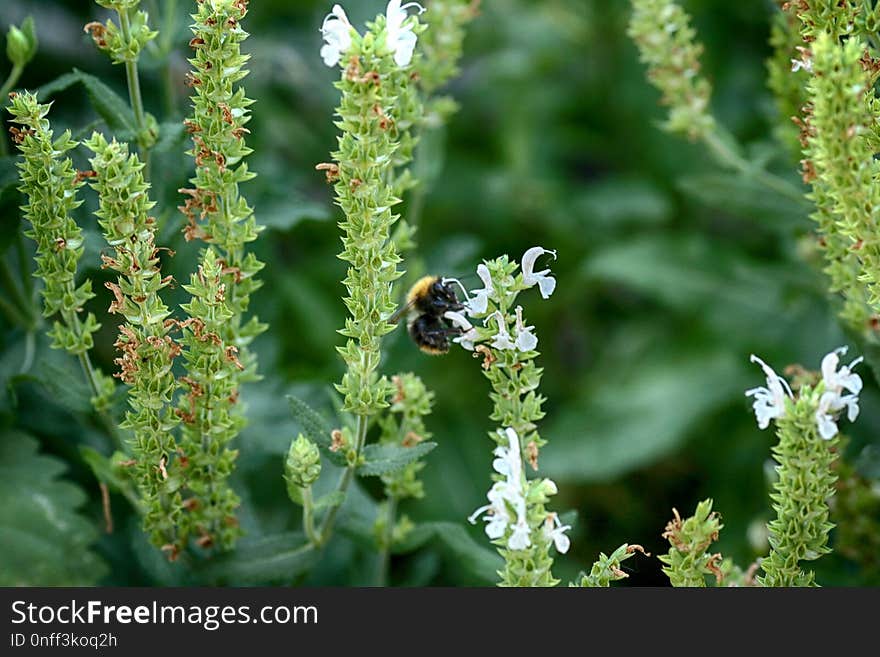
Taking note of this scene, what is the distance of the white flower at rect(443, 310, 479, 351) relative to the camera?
1.26 meters

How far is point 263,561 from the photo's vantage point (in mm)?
1464

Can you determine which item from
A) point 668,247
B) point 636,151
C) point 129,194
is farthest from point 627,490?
point 129,194

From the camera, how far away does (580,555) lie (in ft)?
7.66

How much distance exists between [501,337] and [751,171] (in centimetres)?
75

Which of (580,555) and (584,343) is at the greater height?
(584,343)

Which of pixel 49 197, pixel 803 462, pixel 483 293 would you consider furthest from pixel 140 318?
pixel 803 462

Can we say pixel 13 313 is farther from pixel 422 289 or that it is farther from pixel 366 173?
pixel 366 173

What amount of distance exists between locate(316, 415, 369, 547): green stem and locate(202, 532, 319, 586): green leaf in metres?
0.03

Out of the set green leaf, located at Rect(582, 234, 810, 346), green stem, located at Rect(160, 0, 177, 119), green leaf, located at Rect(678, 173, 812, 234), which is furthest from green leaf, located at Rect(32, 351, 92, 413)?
green leaf, located at Rect(582, 234, 810, 346)

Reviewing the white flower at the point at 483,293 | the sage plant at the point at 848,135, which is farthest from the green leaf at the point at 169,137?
the sage plant at the point at 848,135

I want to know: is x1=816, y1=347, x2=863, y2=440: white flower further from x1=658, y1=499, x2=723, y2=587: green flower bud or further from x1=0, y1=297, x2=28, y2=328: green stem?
x1=0, y1=297, x2=28, y2=328: green stem

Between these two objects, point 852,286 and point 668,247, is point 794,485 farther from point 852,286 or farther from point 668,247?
point 668,247

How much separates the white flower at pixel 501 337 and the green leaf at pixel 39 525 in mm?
773

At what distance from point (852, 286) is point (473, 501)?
1.14m
